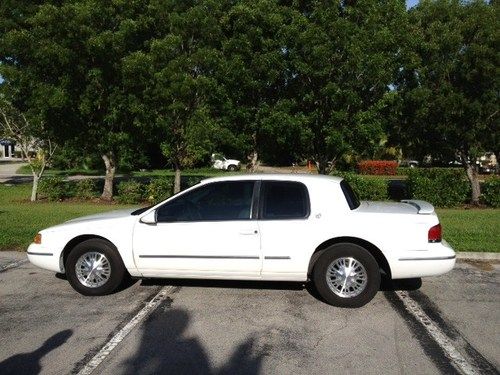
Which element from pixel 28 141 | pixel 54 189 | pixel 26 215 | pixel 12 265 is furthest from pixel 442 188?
pixel 28 141

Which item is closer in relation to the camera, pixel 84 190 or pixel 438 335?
pixel 438 335

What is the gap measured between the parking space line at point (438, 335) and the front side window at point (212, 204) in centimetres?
209

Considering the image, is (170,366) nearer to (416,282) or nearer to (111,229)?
(111,229)

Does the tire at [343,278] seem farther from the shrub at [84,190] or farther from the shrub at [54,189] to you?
the shrub at [54,189]

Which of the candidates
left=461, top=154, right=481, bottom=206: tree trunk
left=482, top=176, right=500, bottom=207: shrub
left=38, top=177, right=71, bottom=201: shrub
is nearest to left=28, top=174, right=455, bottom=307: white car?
left=482, top=176, right=500, bottom=207: shrub

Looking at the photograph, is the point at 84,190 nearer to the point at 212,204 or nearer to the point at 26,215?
the point at 26,215

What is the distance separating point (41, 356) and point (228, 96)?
1102 cm

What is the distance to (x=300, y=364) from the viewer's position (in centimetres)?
420

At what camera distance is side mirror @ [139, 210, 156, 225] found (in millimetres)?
5953

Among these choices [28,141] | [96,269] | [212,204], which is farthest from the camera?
[28,141]

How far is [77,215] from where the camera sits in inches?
503

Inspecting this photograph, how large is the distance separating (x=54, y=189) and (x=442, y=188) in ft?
40.7

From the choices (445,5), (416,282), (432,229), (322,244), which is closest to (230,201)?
(322,244)

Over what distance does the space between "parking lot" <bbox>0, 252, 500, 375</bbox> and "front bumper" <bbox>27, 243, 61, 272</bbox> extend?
0.34 meters
